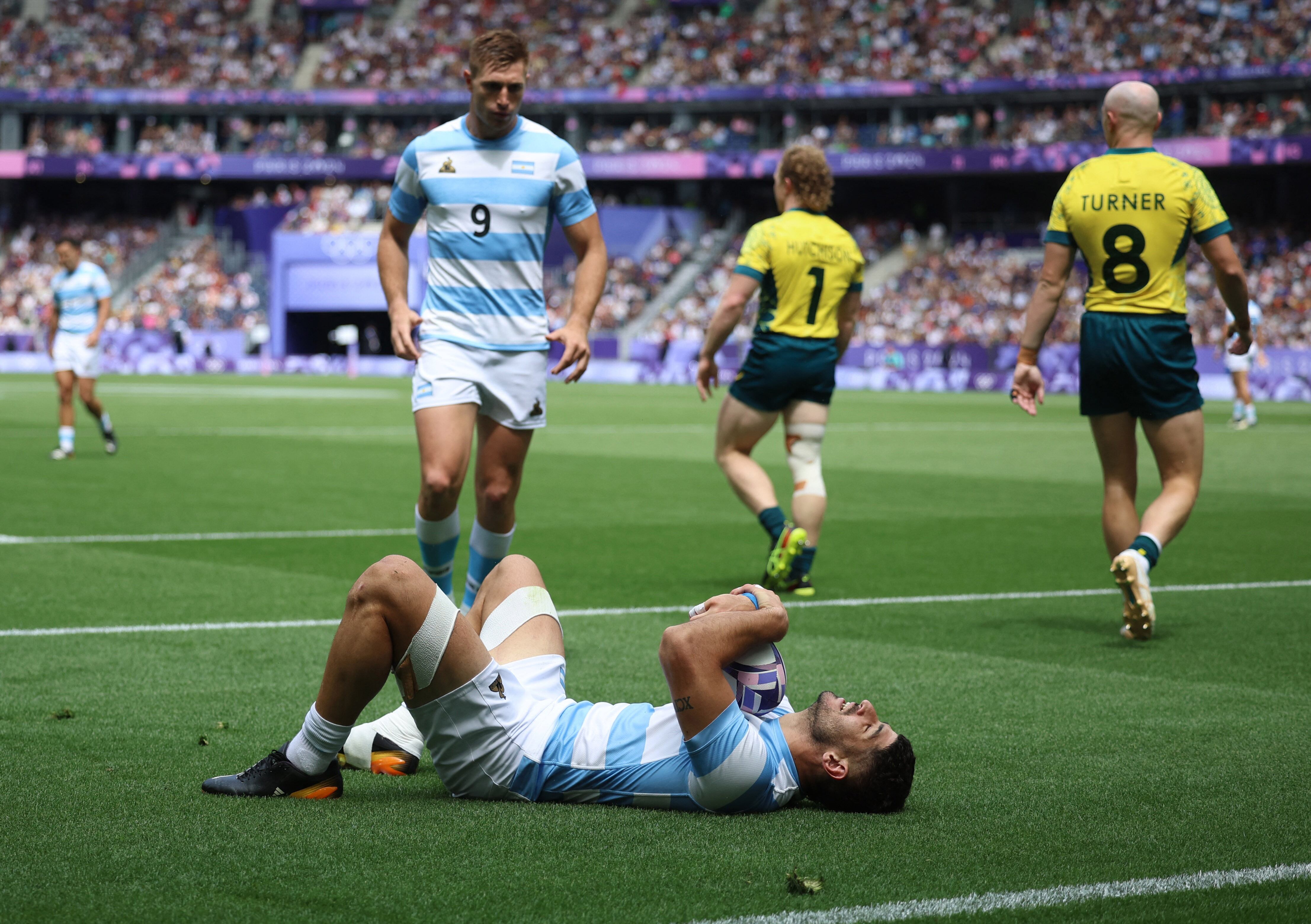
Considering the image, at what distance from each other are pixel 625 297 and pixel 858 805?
160 ft

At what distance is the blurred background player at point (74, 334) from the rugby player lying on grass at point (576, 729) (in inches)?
512

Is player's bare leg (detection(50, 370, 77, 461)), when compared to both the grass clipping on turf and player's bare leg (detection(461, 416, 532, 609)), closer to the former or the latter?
player's bare leg (detection(461, 416, 532, 609))

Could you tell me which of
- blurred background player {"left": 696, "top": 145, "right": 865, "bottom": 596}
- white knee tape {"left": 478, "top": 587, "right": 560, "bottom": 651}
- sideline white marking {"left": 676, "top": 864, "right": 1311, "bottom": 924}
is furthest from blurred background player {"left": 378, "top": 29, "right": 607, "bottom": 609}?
sideline white marking {"left": 676, "top": 864, "right": 1311, "bottom": 924}

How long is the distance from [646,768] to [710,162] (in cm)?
5207

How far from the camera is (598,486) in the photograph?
13727 millimetres

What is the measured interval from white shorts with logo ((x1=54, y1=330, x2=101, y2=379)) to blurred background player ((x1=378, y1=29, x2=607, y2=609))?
1067 cm

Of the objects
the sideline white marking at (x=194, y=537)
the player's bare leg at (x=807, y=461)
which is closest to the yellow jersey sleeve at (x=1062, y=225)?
the player's bare leg at (x=807, y=461)

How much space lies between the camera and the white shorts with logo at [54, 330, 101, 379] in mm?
15852

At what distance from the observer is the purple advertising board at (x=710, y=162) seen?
1781 inches

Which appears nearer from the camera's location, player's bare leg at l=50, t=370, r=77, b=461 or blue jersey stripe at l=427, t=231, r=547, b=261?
blue jersey stripe at l=427, t=231, r=547, b=261

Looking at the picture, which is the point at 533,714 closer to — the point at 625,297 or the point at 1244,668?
the point at 1244,668

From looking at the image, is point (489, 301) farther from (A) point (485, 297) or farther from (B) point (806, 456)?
(B) point (806, 456)

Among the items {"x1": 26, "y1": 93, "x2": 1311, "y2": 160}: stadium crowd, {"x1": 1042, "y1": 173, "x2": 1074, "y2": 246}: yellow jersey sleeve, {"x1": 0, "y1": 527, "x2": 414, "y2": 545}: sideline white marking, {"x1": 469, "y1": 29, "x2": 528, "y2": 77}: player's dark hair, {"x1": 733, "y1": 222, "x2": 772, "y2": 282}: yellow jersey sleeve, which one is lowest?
{"x1": 0, "y1": 527, "x2": 414, "y2": 545}: sideline white marking

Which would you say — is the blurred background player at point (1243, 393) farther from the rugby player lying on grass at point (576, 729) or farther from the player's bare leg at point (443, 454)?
the rugby player lying on grass at point (576, 729)
